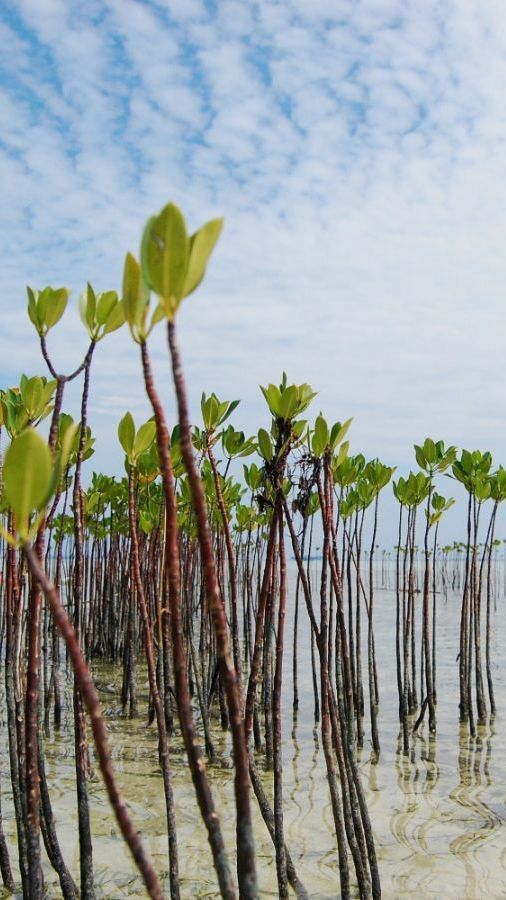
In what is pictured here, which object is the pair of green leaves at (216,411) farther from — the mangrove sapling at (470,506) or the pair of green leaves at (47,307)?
the mangrove sapling at (470,506)

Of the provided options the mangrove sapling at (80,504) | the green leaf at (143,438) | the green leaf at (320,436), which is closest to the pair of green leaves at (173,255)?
the mangrove sapling at (80,504)

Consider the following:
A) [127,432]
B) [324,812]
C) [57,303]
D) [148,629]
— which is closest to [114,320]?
[57,303]

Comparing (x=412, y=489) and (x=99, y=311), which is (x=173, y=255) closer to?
(x=99, y=311)

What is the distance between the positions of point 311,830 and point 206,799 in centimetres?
268

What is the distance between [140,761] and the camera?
175 inches

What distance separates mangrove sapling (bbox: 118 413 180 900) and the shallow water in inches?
35.2

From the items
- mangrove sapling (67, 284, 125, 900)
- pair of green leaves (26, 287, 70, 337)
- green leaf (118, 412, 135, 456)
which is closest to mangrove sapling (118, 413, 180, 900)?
green leaf (118, 412, 135, 456)

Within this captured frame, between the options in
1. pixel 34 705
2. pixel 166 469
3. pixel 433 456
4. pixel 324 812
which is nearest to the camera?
pixel 166 469

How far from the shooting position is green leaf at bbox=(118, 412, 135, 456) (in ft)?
7.39

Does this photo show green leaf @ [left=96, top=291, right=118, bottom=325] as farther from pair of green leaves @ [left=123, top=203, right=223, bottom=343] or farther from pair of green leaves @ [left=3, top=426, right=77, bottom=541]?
pair of green leaves @ [left=3, top=426, right=77, bottom=541]

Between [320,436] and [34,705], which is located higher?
[320,436]

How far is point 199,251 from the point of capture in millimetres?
1065

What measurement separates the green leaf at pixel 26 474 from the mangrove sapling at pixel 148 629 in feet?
3.15

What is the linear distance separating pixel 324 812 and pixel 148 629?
2.14 metres
